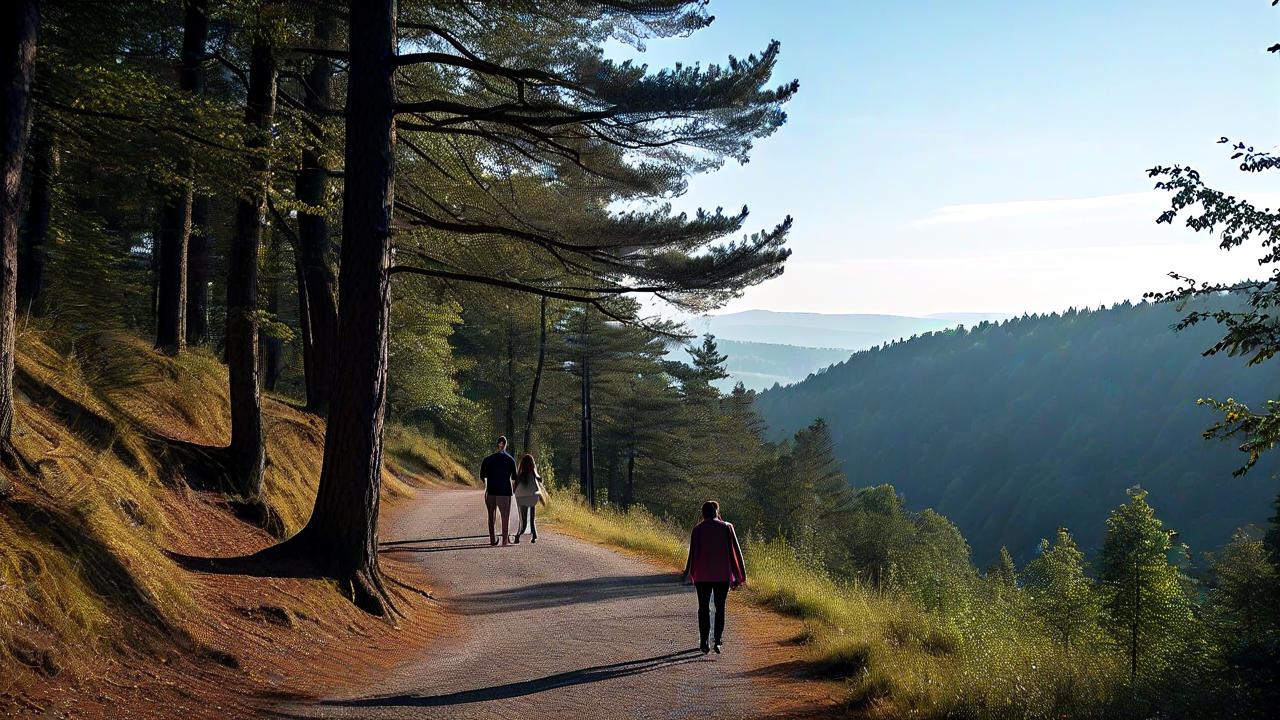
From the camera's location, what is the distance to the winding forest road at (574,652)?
22.1 feet

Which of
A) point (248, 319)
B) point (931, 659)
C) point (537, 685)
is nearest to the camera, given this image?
point (537, 685)

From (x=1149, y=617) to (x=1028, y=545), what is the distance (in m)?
135

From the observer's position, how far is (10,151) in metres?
6.82

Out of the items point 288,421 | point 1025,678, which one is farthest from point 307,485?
point 1025,678

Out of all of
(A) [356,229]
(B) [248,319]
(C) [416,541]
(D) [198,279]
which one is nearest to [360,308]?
(A) [356,229]

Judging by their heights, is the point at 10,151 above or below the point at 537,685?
above

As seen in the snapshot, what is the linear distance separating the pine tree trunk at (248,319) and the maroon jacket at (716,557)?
222 inches

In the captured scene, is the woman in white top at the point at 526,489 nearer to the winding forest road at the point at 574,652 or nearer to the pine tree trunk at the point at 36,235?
the winding forest road at the point at 574,652

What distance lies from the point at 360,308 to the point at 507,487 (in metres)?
7.59

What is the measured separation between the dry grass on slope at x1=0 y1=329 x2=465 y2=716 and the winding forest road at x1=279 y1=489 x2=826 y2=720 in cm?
81

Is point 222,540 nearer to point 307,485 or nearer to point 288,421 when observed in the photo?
point 307,485

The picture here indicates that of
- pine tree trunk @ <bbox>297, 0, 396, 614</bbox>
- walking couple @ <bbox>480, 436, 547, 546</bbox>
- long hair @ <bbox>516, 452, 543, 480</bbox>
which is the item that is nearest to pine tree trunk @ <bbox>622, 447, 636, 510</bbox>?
walking couple @ <bbox>480, 436, 547, 546</bbox>

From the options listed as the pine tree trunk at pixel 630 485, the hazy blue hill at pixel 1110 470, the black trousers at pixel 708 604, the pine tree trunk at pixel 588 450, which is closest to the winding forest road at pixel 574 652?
the black trousers at pixel 708 604

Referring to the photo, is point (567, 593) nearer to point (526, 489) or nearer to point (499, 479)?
point (499, 479)
